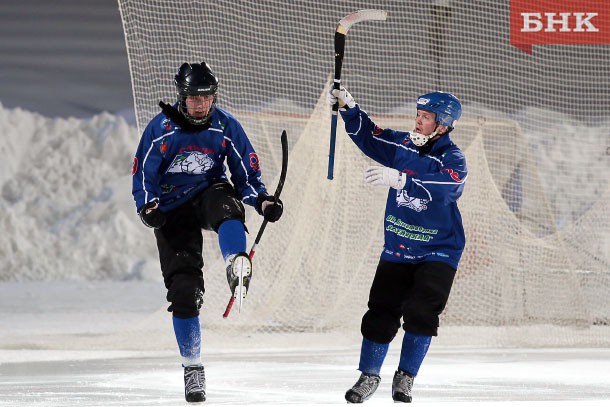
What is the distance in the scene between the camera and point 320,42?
10227 mm

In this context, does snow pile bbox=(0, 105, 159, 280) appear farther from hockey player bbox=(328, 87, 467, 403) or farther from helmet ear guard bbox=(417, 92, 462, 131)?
helmet ear guard bbox=(417, 92, 462, 131)

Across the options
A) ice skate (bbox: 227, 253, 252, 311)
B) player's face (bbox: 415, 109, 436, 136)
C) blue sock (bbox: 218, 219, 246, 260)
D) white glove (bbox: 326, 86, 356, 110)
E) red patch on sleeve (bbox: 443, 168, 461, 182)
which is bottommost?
ice skate (bbox: 227, 253, 252, 311)

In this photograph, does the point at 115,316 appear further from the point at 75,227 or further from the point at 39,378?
the point at 75,227

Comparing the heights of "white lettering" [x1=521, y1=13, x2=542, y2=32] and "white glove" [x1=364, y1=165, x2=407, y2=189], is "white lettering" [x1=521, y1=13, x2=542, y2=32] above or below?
above

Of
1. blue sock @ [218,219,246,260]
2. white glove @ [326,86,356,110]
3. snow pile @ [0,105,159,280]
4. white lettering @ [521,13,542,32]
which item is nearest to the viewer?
blue sock @ [218,219,246,260]

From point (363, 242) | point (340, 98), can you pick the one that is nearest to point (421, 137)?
point (340, 98)

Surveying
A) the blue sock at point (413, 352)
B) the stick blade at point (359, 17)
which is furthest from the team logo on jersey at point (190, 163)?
the blue sock at point (413, 352)

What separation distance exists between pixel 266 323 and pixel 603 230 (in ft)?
9.76

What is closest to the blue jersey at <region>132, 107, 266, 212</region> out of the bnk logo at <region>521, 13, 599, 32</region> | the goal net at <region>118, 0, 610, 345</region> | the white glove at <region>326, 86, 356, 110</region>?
the white glove at <region>326, 86, 356, 110</region>

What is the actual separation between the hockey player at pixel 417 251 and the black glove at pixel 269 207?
436 millimetres

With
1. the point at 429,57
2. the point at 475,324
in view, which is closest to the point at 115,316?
the point at 475,324

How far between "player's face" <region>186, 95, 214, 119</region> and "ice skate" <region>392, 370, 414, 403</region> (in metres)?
1.22

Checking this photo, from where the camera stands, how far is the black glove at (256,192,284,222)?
13.2 ft

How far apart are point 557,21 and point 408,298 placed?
5569mm
